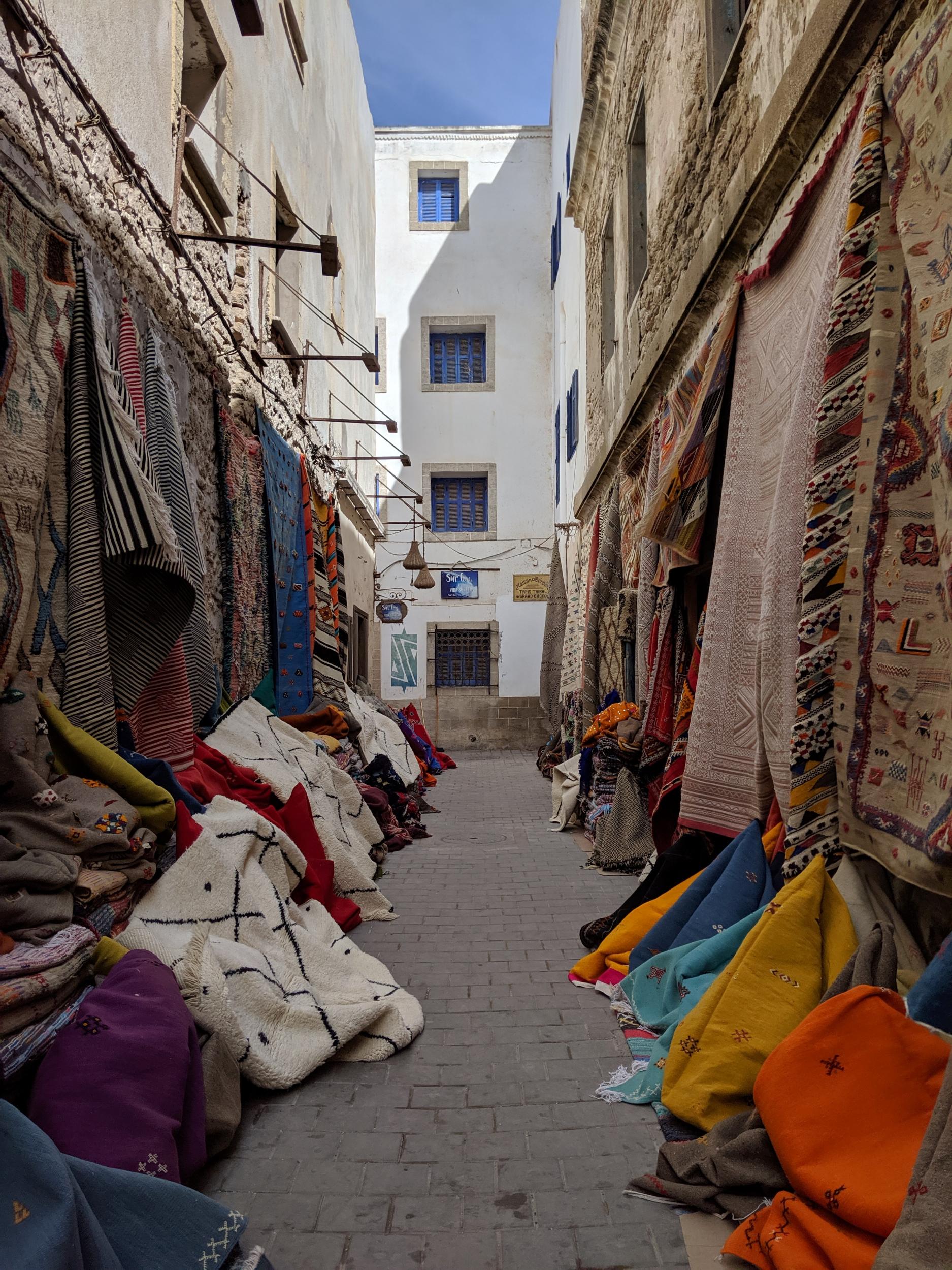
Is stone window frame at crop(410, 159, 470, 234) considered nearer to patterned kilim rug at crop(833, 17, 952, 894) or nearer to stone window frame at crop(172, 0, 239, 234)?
stone window frame at crop(172, 0, 239, 234)

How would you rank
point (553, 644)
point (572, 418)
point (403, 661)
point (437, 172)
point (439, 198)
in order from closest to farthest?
point (572, 418) → point (553, 644) → point (403, 661) → point (437, 172) → point (439, 198)

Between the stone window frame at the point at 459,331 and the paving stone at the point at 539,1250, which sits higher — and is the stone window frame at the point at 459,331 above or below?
above

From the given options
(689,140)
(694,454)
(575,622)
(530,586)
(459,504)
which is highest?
(689,140)

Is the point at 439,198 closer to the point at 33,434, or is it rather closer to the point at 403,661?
the point at 403,661

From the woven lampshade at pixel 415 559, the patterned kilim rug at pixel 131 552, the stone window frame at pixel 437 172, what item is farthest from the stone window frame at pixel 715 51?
the stone window frame at pixel 437 172

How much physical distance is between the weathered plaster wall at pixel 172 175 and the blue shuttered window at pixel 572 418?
13.4 ft

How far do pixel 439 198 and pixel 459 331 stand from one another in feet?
11.1

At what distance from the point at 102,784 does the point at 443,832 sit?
5.00 metres

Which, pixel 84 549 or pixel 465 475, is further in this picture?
pixel 465 475

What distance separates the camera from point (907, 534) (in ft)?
7.41

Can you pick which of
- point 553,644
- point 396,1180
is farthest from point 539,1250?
point 553,644

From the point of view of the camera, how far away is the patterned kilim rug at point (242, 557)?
532 centimetres

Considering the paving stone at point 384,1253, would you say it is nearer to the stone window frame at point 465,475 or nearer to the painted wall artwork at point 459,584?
the painted wall artwork at point 459,584

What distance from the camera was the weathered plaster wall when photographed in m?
3.21
